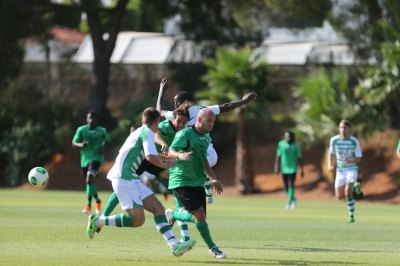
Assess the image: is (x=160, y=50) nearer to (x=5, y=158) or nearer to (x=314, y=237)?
(x=5, y=158)

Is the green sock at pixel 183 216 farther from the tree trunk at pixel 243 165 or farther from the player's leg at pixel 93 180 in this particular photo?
the tree trunk at pixel 243 165

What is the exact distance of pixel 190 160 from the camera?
577 inches

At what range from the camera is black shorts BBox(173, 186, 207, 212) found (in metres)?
14.6

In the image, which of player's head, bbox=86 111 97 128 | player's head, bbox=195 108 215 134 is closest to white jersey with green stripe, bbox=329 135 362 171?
player's head, bbox=86 111 97 128

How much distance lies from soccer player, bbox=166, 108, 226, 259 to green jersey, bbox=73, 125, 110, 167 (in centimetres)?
1135

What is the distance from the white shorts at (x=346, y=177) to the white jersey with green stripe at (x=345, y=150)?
92 millimetres

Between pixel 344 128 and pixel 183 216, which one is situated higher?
pixel 344 128

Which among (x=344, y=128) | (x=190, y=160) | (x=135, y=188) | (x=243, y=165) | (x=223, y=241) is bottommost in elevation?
(x=243, y=165)

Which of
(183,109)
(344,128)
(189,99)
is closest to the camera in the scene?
(183,109)

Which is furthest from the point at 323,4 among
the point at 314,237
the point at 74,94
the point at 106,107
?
the point at 314,237

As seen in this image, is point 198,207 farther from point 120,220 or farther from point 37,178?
point 37,178

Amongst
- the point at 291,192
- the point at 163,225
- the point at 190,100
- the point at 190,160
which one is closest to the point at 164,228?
the point at 163,225

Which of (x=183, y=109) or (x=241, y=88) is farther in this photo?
(x=241, y=88)

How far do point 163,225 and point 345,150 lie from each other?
34.5 ft
